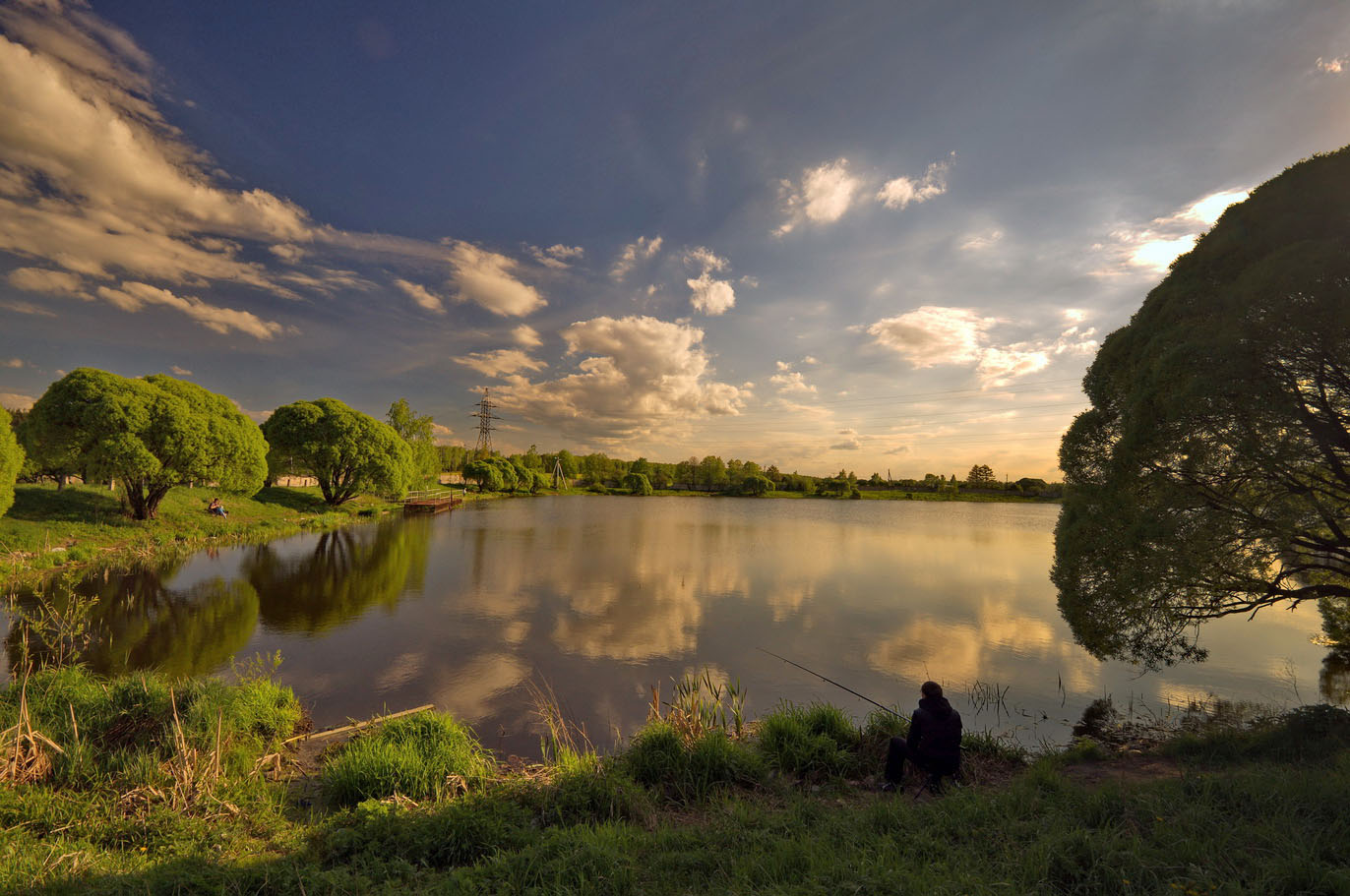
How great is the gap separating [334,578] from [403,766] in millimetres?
17234

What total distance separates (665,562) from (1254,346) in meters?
22.4

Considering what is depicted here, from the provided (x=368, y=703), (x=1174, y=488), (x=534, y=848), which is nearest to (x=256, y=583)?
(x=368, y=703)

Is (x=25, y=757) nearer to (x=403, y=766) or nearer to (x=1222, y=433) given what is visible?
(x=403, y=766)

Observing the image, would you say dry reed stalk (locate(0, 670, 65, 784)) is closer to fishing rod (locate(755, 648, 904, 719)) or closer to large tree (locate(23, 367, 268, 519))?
fishing rod (locate(755, 648, 904, 719))

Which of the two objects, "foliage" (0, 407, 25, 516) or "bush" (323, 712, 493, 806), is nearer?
"bush" (323, 712, 493, 806)

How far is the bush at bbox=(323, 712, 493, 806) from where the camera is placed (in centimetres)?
661

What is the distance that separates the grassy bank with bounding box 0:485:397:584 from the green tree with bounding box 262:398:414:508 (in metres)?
6.47

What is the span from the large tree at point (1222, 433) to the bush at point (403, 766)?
1123 centimetres

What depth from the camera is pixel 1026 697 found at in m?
11.4

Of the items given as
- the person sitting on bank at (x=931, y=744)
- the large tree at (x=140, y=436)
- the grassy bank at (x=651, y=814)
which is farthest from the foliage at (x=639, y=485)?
the person sitting on bank at (x=931, y=744)

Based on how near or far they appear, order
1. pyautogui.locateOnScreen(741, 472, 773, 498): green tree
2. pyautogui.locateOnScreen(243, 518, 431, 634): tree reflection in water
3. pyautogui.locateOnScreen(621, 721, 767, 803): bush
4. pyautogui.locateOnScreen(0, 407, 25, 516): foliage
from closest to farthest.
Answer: pyautogui.locateOnScreen(621, 721, 767, 803): bush → pyautogui.locateOnScreen(243, 518, 431, 634): tree reflection in water → pyautogui.locateOnScreen(0, 407, 25, 516): foliage → pyautogui.locateOnScreen(741, 472, 773, 498): green tree

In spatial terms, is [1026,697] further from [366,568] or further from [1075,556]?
[366,568]

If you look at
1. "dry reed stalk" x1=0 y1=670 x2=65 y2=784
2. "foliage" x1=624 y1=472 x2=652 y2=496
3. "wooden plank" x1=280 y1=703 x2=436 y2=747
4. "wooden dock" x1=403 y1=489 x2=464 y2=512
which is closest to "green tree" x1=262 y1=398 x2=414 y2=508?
"wooden dock" x1=403 y1=489 x2=464 y2=512

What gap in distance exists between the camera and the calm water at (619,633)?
36.4ft
